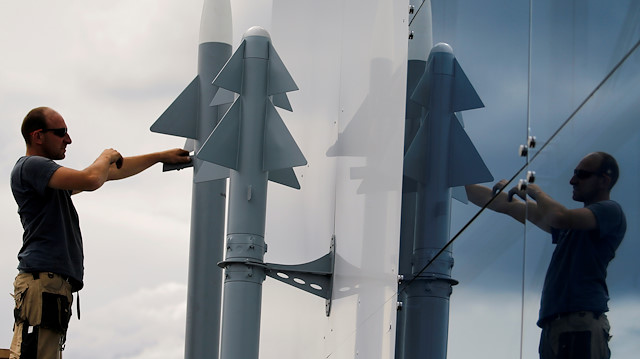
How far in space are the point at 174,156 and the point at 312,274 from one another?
258 cm

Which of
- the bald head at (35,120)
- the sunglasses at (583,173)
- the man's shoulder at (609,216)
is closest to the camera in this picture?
the man's shoulder at (609,216)

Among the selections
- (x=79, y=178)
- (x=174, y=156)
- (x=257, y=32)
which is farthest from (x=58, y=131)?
(x=257, y=32)

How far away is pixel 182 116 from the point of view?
14078 mm

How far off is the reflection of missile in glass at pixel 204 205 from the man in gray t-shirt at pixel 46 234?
6134 millimetres

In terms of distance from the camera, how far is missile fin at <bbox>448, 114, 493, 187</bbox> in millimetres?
6062

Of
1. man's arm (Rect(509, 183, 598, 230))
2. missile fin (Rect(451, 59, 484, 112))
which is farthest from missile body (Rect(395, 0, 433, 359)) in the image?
man's arm (Rect(509, 183, 598, 230))

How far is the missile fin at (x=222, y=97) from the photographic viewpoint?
1321cm

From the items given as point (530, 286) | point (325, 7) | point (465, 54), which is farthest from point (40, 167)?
point (325, 7)

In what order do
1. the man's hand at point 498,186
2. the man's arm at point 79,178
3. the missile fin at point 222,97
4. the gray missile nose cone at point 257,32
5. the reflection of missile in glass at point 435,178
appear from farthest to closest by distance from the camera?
the missile fin at point 222,97 < the gray missile nose cone at point 257,32 < the man's arm at point 79,178 < the reflection of missile in glass at point 435,178 < the man's hand at point 498,186

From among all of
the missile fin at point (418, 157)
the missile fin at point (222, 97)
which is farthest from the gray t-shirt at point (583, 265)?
the missile fin at point (222, 97)

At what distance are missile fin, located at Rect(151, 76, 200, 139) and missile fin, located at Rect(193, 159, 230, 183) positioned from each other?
1293 millimetres

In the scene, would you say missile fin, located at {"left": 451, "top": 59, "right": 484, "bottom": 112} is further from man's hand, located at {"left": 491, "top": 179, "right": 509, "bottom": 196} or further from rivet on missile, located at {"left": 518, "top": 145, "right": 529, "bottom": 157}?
rivet on missile, located at {"left": 518, "top": 145, "right": 529, "bottom": 157}

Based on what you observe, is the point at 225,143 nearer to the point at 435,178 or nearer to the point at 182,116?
the point at 182,116

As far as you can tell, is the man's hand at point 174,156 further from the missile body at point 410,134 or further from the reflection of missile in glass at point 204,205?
the missile body at point 410,134
